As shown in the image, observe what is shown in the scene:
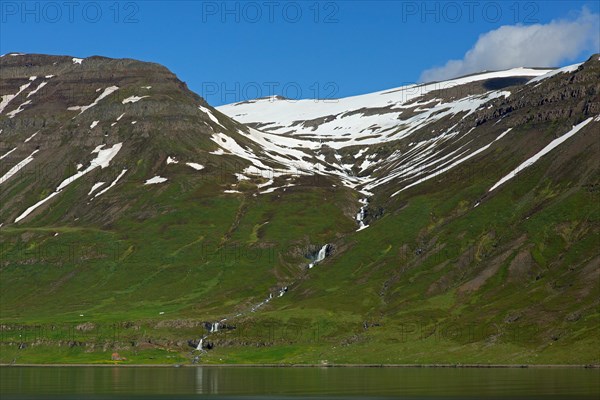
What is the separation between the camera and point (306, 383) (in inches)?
5379

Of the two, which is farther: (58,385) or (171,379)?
(171,379)

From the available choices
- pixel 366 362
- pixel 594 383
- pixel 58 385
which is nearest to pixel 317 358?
pixel 366 362

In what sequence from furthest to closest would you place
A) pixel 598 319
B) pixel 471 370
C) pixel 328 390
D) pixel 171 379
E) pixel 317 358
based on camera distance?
pixel 317 358, pixel 598 319, pixel 471 370, pixel 171 379, pixel 328 390

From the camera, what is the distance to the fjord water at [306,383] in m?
115

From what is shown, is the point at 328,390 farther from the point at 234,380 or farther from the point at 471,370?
the point at 471,370

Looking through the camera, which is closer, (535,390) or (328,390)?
(535,390)

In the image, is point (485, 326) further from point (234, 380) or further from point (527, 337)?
point (234, 380)

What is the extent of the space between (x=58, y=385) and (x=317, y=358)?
2652 inches

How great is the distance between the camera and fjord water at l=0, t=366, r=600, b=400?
115125 mm

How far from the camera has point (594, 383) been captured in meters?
121

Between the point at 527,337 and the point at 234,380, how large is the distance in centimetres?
6455

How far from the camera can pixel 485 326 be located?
653ft

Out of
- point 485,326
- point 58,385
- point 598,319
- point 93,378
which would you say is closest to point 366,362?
point 485,326

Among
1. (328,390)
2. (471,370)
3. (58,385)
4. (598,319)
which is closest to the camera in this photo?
(328,390)
